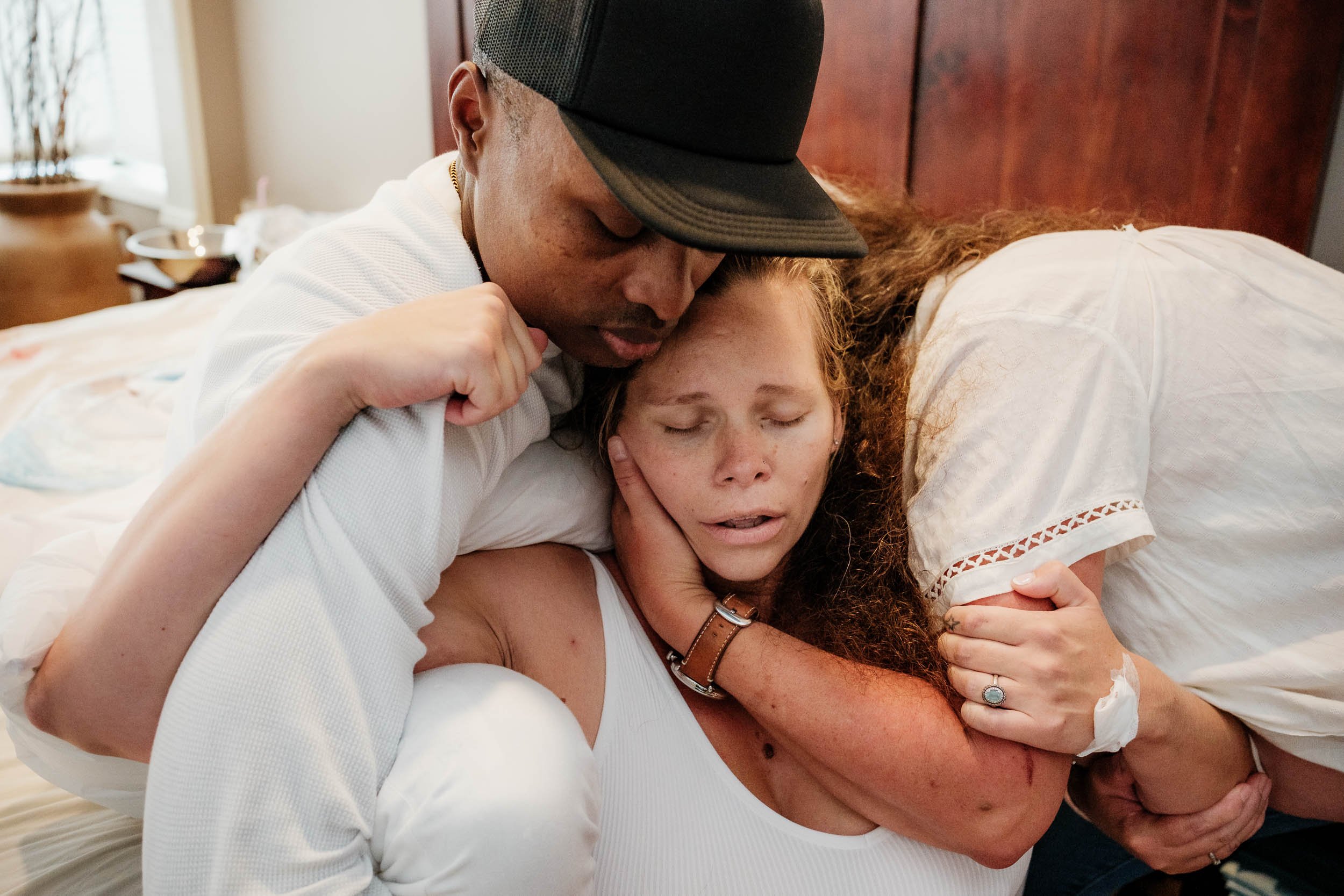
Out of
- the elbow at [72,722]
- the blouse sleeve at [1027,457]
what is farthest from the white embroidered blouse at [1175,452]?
the elbow at [72,722]

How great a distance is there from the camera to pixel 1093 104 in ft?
5.93

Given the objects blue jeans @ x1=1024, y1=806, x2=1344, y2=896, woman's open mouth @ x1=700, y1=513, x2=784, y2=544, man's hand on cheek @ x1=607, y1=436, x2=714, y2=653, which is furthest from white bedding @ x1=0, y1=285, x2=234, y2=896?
blue jeans @ x1=1024, y1=806, x2=1344, y2=896

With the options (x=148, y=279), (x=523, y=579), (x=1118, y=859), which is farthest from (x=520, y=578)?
(x=148, y=279)

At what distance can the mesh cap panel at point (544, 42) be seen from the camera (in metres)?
0.83

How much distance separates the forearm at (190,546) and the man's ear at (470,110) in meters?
0.29

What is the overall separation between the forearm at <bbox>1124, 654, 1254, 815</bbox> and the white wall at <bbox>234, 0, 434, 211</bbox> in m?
2.59

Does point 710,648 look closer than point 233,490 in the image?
No

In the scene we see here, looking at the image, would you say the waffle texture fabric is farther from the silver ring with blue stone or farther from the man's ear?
the silver ring with blue stone

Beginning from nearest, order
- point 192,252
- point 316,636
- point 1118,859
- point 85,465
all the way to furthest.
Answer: point 316,636 → point 1118,859 → point 85,465 → point 192,252

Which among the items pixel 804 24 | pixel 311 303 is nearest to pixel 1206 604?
pixel 804 24

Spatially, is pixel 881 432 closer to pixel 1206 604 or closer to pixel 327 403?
pixel 1206 604

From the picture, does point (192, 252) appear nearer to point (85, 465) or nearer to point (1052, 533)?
point (85, 465)

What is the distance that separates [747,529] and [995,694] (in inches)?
12.4

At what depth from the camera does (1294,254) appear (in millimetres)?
1237
